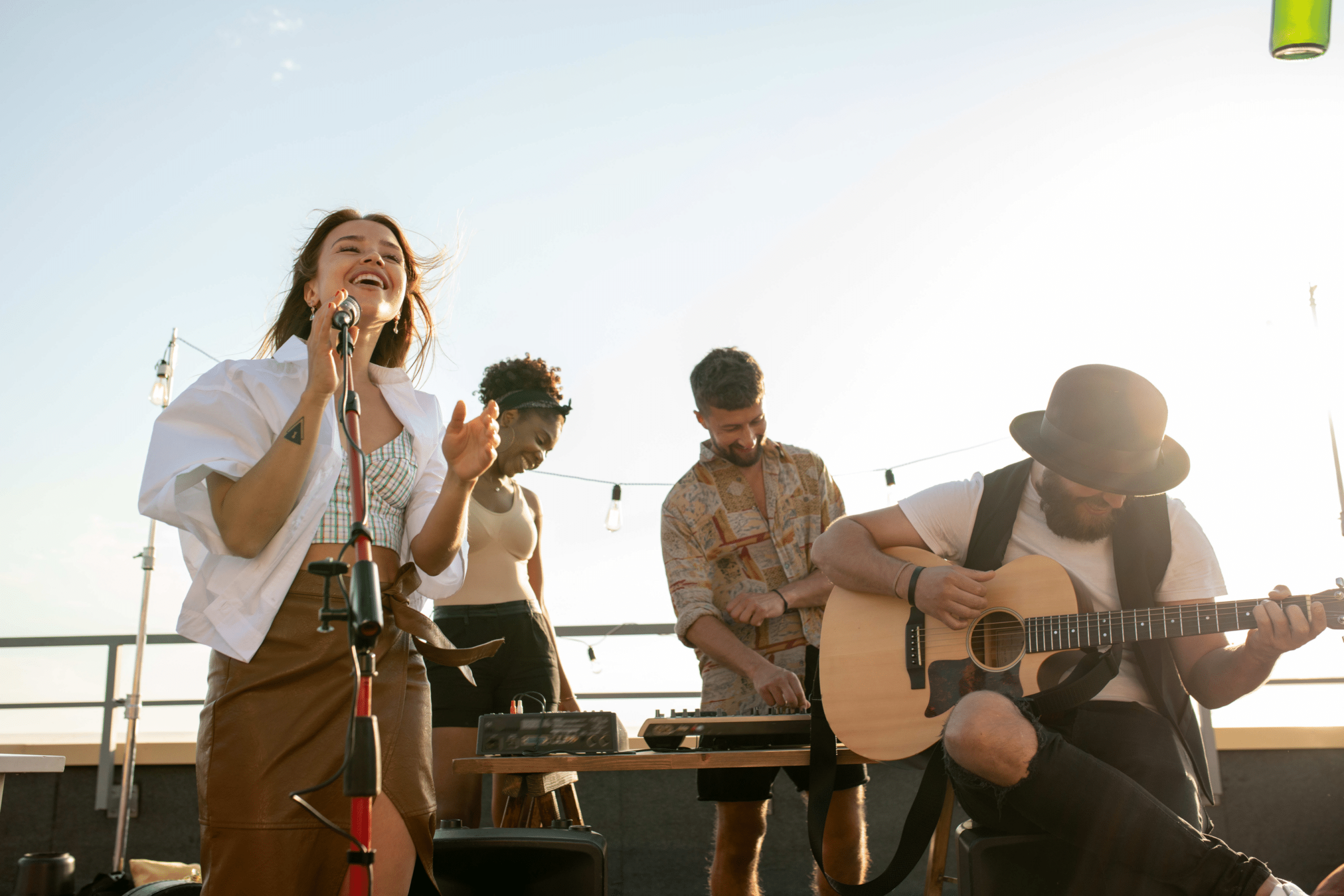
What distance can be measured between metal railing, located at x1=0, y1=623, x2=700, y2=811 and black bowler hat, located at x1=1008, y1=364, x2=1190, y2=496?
3238 millimetres

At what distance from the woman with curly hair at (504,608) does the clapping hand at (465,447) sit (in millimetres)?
1316

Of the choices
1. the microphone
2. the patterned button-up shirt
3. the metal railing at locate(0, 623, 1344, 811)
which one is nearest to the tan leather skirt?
the microphone

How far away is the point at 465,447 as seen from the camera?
189 cm

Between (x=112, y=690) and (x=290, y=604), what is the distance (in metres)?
4.42

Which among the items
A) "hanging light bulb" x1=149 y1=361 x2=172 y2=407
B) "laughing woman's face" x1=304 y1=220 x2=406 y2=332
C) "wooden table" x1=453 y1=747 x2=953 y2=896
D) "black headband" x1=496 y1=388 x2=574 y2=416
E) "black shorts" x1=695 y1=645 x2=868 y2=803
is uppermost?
"hanging light bulb" x1=149 y1=361 x2=172 y2=407

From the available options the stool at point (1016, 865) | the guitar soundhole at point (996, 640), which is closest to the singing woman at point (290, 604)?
the stool at point (1016, 865)

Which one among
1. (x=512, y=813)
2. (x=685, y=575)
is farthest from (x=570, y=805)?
(x=685, y=575)

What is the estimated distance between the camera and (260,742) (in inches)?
64.7

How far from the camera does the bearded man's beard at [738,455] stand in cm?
331

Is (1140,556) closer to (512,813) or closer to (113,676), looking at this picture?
(512,813)

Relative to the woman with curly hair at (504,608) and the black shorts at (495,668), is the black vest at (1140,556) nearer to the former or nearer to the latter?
the woman with curly hair at (504,608)

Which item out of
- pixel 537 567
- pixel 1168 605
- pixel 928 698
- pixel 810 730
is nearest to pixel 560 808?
pixel 537 567

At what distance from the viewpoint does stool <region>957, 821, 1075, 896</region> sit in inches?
76.8

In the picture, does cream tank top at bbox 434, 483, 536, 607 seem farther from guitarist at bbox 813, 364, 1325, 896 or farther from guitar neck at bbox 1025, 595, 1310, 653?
guitar neck at bbox 1025, 595, 1310, 653
